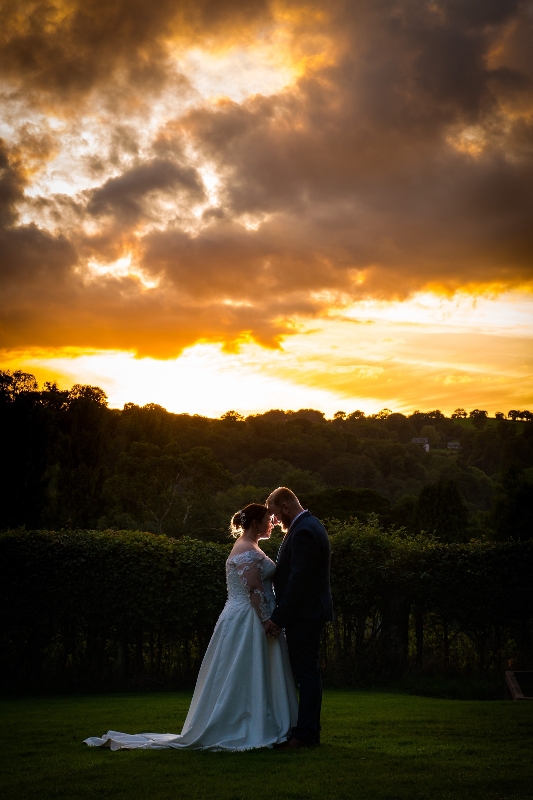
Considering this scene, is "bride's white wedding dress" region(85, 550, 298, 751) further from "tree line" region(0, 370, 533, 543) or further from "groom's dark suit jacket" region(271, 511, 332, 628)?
"tree line" region(0, 370, 533, 543)

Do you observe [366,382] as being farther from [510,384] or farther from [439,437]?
[439,437]

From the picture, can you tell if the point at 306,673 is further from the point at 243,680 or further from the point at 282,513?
the point at 282,513

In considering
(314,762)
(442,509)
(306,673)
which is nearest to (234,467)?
(442,509)

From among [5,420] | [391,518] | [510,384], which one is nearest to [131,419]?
[391,518]

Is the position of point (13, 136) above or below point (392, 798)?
above

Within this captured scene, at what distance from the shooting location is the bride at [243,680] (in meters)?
6.19

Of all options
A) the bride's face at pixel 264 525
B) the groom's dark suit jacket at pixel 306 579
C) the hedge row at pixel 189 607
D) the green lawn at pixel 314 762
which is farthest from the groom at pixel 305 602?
the hedge row at pixel 189 607

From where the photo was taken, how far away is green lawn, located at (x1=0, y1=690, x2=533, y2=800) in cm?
454

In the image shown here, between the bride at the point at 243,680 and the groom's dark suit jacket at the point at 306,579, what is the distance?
1.06 ft

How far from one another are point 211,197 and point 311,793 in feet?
56.8

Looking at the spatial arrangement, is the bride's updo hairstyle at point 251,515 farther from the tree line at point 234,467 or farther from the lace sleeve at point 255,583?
the tree line at point 234,467

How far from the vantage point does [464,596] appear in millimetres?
12312

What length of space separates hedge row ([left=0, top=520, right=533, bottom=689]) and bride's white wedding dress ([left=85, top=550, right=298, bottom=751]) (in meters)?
5.72

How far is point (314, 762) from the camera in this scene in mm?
5441
